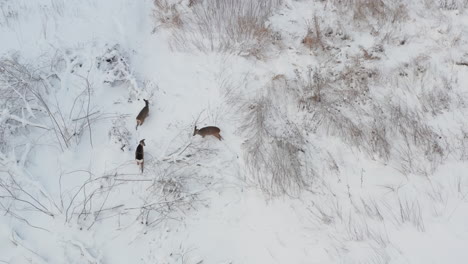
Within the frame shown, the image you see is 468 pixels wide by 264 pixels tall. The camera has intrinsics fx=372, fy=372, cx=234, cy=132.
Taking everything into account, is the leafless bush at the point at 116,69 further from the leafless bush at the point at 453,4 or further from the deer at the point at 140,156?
the leafless bush at the point at 453,4

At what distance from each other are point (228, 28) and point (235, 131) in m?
1.71

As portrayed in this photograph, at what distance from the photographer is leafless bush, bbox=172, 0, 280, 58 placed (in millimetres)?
4844

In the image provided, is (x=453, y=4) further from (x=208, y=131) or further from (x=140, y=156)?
(x=140, y=156)

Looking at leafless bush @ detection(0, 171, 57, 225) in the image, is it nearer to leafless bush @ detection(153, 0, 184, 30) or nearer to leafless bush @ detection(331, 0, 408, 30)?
leafless bush @ detection(153, 0, 184, 30)

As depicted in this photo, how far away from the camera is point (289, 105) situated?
4.20 metres

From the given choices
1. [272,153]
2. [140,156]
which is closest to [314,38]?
[272,153]

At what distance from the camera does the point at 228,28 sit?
5.00 metres

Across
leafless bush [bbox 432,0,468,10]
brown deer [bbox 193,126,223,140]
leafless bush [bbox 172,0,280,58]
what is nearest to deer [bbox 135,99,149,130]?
brown deer [bbox 193,126,223,140]

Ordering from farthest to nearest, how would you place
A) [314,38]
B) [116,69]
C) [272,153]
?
[314,38], [116,69], [272,153]

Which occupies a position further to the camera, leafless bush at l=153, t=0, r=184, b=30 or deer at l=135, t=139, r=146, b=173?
leafless bush at l=153, t=0, r=184, b=30

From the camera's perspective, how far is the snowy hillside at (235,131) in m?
3.12

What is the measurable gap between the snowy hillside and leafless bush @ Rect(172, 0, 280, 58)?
0.02m

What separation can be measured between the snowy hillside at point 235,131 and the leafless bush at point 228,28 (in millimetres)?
22

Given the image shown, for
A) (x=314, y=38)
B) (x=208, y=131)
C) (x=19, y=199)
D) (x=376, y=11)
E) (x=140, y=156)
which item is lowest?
(x=19, y=199)
